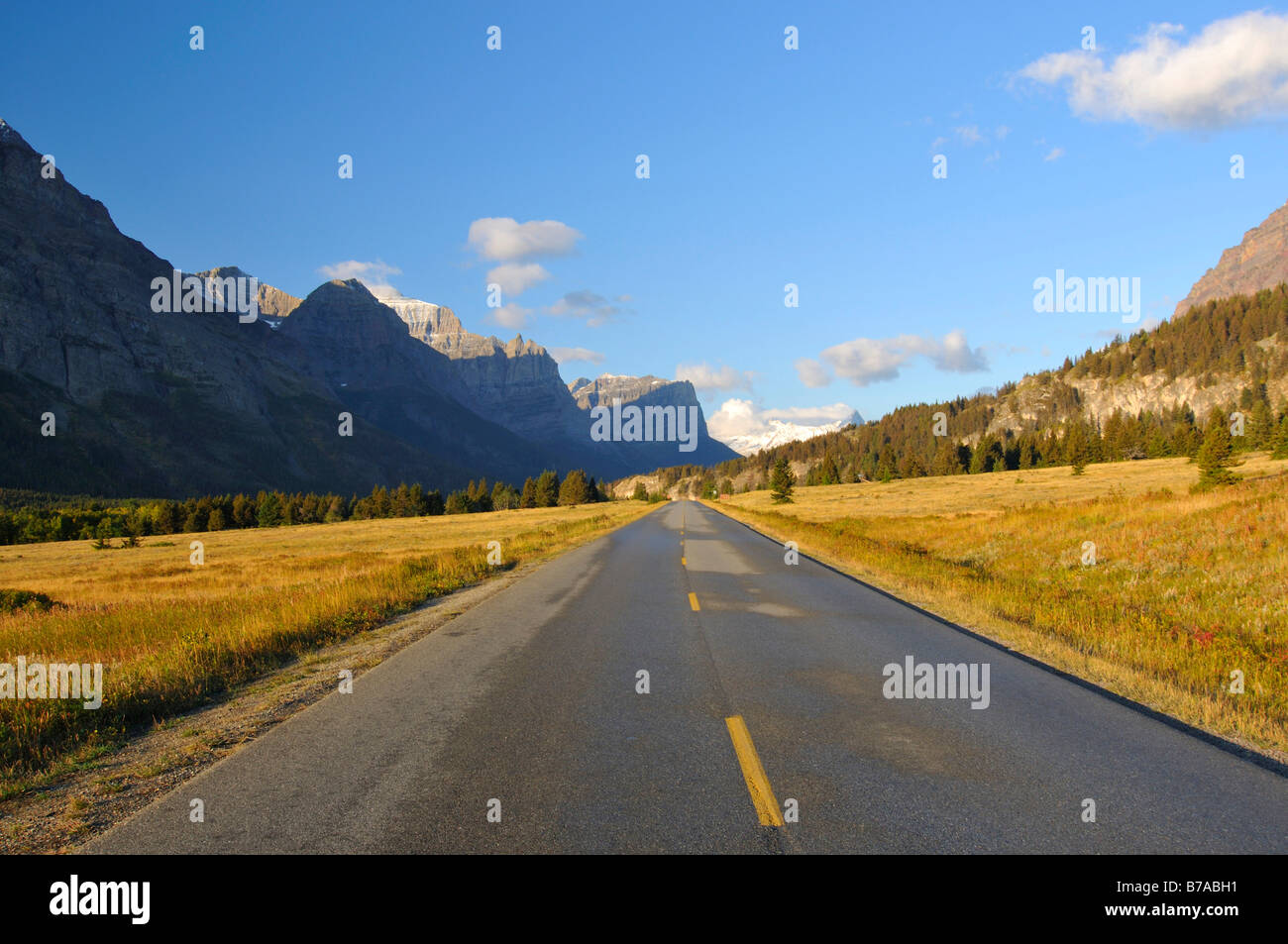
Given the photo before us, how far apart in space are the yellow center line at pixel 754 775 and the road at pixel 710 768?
24 millimetres

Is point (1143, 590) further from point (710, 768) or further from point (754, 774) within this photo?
point (710, 768)

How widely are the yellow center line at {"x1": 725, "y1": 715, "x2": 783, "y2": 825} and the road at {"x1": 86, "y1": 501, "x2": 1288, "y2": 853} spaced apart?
24 mm

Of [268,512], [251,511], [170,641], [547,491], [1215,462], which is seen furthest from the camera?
[547,491]

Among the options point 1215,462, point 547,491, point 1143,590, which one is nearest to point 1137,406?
point 547,491

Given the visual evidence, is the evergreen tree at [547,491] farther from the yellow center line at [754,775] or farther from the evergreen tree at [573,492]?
the yellow center line at [754,775]

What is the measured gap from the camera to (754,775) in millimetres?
4945

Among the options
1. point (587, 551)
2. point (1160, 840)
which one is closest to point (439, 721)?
point (1160, 840)

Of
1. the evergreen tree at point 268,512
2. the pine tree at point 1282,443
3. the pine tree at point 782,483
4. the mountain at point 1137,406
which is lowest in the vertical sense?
the evergreen tree at point 268,512

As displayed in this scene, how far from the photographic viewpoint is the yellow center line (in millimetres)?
4328

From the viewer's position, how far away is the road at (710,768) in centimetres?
412

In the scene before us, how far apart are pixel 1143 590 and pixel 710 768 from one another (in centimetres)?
1298

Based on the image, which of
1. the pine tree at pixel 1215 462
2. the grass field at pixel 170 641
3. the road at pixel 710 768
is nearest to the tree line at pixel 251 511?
the grass field at pixel 170 641

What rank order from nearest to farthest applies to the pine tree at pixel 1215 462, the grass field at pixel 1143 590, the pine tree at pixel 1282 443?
the grass field at pixel 1143 590, the pine tree at pixel 1215 462, the pine tree at pixel 1282 443
